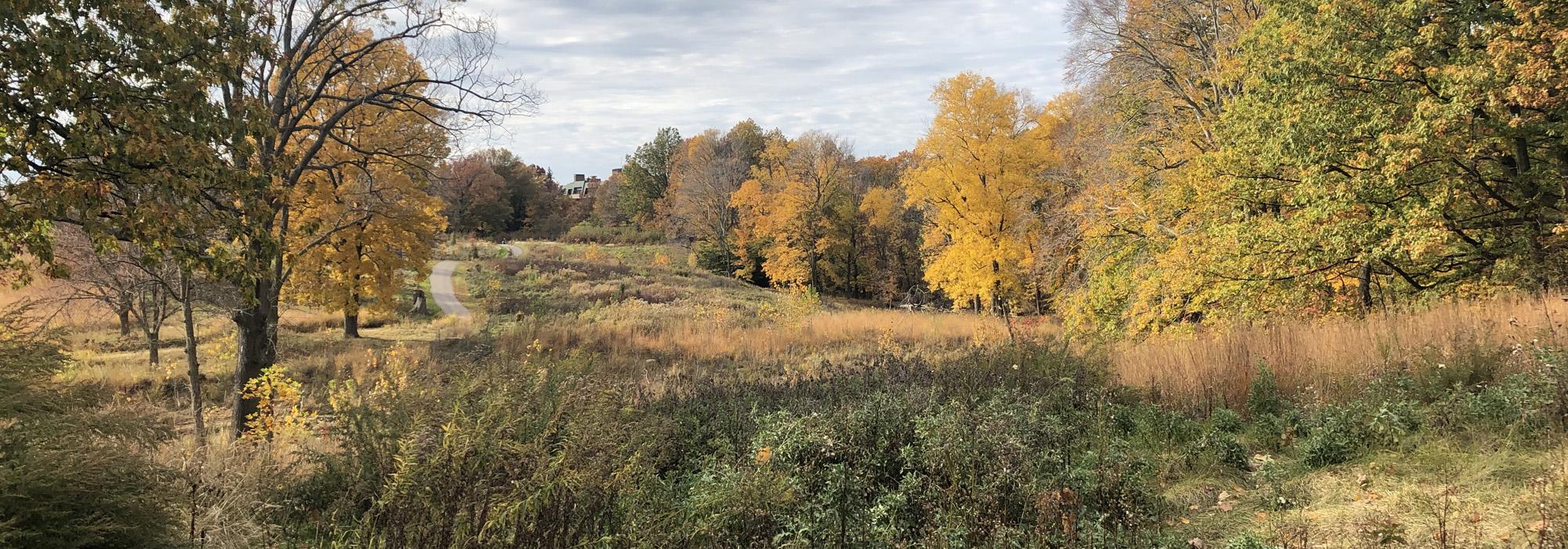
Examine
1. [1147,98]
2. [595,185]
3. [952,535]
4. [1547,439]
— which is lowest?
[952,535]

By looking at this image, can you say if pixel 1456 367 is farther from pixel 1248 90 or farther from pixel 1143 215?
Answer: pixel 1143 215

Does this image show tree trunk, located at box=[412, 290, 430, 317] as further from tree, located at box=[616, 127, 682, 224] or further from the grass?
tree, located at box=[616, 127, 682, 224]

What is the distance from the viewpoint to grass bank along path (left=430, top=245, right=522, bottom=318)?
27688 mm

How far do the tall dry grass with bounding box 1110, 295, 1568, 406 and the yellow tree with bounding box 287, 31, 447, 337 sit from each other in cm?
1450

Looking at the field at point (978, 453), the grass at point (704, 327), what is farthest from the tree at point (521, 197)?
the field at point (978, 453)

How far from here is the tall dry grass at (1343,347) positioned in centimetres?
610

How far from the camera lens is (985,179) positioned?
81.1 ft

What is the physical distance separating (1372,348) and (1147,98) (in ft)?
34.3

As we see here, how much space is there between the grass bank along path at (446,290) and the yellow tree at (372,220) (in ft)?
11.7

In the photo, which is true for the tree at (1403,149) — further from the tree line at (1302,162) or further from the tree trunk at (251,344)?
the tree trunk at (251,344)

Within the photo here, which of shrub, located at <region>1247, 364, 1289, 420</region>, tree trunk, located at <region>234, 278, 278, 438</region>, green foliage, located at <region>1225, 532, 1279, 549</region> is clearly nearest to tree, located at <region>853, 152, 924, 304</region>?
tree trunk, located at <region>234, 278, 278, 438</region>

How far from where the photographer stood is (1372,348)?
21.7ft

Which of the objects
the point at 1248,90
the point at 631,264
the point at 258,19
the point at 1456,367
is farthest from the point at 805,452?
the point at 631,264

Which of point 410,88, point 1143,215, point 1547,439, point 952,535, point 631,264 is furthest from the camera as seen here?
point 631,264
